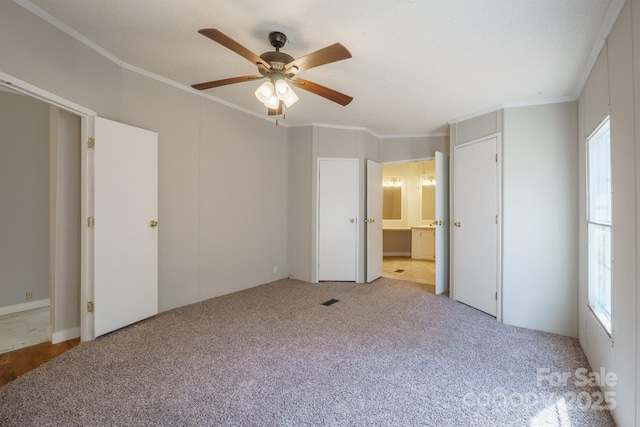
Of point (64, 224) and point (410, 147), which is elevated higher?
point (410, 147)

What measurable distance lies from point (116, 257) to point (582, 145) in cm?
451

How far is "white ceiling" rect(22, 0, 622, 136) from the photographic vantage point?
193cm

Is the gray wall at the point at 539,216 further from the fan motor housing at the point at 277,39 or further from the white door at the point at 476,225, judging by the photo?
the fan motor housing at the point at 277,39

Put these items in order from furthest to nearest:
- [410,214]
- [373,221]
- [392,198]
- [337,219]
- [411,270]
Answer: [392,198], [410,214], [411,270], [373,221], [337,219]

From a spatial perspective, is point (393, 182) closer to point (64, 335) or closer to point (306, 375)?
point (306, 375)

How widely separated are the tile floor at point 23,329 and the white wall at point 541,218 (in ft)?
15.8

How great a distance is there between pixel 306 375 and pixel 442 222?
3.10 meters

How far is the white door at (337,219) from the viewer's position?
15.8 ft

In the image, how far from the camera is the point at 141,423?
5.32 feet

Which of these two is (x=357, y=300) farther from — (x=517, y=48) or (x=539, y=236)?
(x=517, y=48)

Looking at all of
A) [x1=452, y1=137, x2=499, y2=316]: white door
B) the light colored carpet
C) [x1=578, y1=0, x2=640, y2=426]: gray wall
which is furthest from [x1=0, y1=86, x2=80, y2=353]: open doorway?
[x1=452, y1=137, x2=499, y2=316]: white door

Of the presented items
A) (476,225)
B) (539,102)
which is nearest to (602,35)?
(539,102)

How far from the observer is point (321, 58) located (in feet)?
6.40

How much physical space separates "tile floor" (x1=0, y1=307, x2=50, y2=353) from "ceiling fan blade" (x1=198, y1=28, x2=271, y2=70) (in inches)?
120
